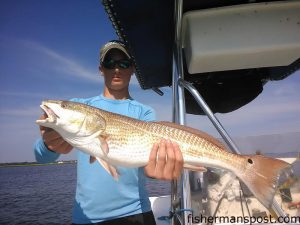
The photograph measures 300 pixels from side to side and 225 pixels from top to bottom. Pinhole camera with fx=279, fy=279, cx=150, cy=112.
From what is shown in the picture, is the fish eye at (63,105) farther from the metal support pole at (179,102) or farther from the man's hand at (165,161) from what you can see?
the metal support pole at (179,102)

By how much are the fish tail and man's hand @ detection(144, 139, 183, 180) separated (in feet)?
2.54

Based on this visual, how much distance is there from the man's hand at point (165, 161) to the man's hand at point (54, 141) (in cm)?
117

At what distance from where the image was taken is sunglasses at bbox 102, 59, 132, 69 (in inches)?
176

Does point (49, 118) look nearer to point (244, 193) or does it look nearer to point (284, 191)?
point (244, 193)

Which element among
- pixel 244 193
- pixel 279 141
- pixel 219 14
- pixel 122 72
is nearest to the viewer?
pixel 219 14

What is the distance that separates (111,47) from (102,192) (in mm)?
2241

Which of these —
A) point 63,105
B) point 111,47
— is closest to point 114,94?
point 111,47

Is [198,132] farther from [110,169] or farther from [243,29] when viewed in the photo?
[243,29]

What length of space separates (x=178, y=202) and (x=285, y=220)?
135cm

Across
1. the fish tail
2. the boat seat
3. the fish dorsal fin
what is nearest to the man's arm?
the fish dorsal fin

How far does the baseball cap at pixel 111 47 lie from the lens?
4.45 m

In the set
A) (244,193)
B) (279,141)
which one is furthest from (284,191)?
(279,141)

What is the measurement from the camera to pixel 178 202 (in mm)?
3895

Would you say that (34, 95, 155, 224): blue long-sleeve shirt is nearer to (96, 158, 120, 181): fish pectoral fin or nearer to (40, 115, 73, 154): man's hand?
(40, 115, 73, 154): man's hand
